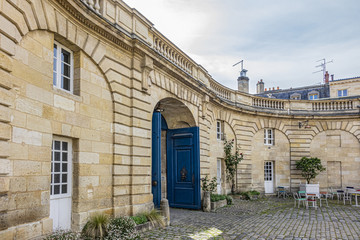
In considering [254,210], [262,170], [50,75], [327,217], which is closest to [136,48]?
[50,75]

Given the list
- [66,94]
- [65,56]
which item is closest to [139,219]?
[66,94]

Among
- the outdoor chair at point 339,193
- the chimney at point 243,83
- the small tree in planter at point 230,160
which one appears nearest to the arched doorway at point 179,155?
the small tree in planter at point 230,160

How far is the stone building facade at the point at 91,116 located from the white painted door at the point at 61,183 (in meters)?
0.02

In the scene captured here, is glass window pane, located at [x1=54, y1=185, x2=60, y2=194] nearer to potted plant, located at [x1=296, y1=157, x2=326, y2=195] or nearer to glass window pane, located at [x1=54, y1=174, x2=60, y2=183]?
glass window pane, located at [x1=54, y1=174, x2=60, y2=183]

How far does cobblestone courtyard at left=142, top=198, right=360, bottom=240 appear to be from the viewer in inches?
298

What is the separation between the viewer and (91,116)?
686 centimetres

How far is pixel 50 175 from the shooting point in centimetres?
571

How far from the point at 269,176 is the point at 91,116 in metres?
13.1

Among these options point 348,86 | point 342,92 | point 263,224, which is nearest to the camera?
point 263,224

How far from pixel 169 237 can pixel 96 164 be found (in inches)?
89.7

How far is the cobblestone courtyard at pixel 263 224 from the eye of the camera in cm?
756

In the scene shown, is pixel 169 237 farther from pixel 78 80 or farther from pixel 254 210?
pixel 254 210

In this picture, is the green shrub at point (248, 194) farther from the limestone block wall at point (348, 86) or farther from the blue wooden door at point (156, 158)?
the limestone block wall at point (348, 86)

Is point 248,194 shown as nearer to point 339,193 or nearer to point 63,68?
point 339,193
